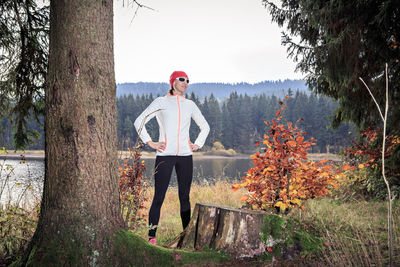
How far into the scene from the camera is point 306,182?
456 centimetres

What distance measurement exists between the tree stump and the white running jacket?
726 millimetres

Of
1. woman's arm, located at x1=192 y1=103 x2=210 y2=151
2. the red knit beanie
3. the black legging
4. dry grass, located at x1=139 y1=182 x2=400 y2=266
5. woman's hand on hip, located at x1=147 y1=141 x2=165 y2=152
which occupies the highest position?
the red knit beanie

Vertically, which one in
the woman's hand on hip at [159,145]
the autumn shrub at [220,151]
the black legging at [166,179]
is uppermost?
the woman's hand on hip at [159,145]

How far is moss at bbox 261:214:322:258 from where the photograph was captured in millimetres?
3488

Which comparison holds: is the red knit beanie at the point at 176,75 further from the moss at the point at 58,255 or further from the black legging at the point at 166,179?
the moss at the point at 58,255

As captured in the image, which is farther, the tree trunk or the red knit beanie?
the red knit beanie

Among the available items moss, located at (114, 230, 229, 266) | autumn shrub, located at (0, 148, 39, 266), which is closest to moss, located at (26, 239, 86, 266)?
moss, located at (114, 230, 229, 266)

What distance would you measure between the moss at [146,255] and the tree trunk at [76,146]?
11cm

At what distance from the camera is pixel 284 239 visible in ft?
11.6

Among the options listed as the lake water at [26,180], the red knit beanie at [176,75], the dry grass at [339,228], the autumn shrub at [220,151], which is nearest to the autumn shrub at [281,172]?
the dry grass at [339,228]

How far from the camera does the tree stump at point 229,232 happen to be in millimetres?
3445

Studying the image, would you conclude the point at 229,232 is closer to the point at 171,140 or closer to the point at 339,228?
the point at 171,140

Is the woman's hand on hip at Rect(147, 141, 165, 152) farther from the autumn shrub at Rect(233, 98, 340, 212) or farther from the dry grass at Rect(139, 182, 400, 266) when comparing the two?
the autumn shrub at Rect(233, 98, 340, 212)

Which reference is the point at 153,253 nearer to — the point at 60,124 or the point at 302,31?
the point at 60,124
